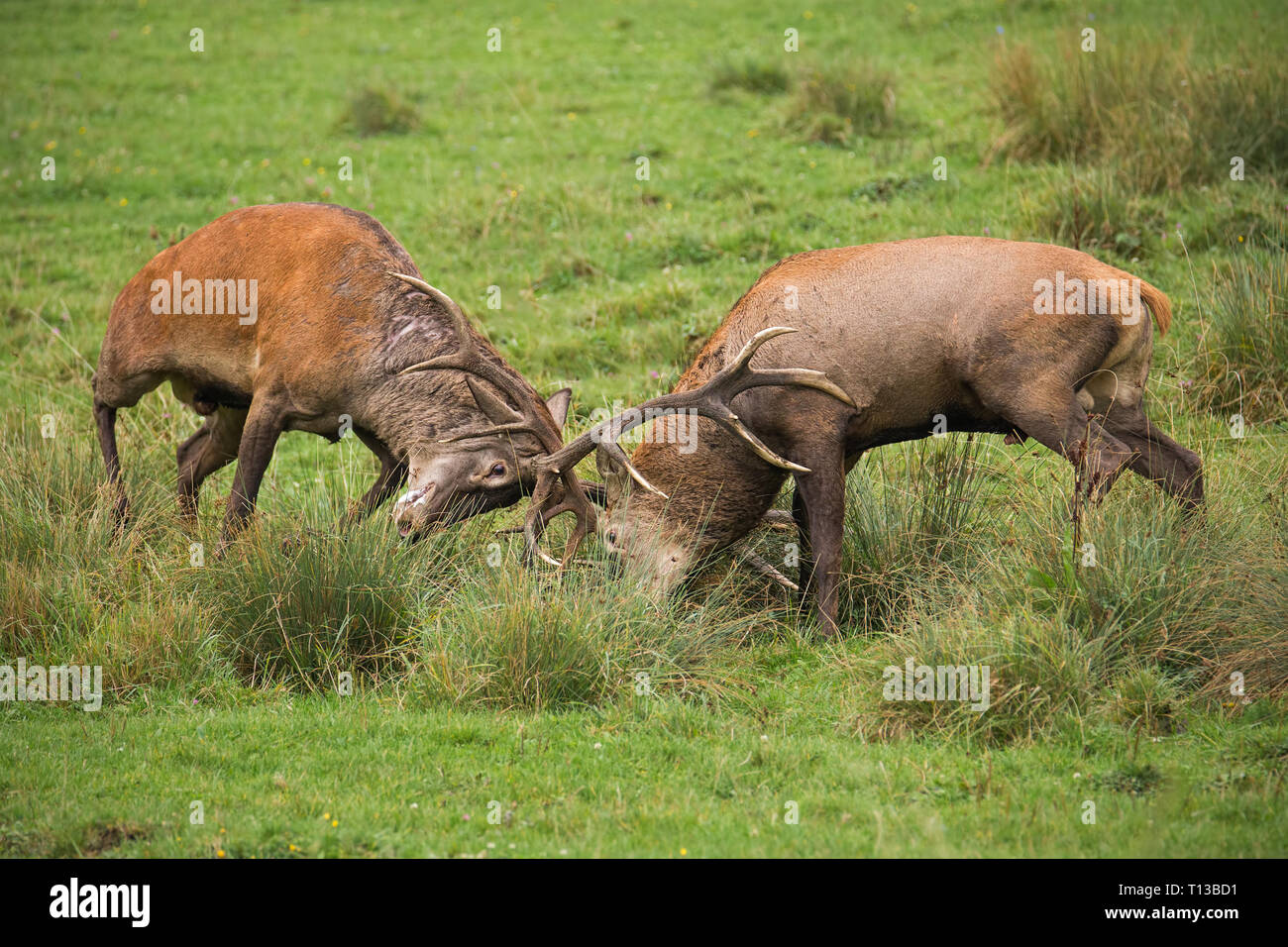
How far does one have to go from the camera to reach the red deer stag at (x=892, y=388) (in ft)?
24.2

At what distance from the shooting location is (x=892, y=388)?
7.63 m

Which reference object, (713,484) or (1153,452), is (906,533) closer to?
(713,484)

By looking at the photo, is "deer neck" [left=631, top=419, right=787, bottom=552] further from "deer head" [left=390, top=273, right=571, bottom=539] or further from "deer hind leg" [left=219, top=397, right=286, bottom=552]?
"deer hind leg" [left=219, top=397, right=286, bottom=552]

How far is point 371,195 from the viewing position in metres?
14.9

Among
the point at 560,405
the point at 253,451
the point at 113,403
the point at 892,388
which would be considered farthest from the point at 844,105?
the point at 253,451

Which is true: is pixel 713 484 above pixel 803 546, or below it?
above

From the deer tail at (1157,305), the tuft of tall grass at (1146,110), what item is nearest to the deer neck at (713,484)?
the deer tail at (1157,305)

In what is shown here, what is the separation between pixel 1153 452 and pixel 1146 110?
6.58 m

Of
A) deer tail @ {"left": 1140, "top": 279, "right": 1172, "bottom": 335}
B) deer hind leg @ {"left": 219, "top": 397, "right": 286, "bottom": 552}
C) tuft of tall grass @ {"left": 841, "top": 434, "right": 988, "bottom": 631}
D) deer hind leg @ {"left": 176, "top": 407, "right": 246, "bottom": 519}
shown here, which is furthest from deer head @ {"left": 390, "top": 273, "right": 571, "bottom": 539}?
deer tail @ {"left": 1140, "top": 279, "right": 1172, "bottom": 335}

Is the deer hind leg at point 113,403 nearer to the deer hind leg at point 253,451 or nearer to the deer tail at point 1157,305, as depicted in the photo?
the deer hind leg at point 253,451

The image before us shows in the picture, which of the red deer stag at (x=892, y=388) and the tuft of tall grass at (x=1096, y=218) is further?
the tuft of tall grass at (x=1096, y=218)

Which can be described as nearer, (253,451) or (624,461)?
(624,461)

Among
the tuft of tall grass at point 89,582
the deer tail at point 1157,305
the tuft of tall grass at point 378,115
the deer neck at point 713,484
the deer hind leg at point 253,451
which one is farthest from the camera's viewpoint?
the tuft of tall grass at point 378,115
